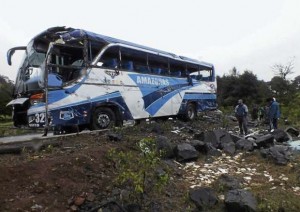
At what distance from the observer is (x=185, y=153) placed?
8570 millimetres

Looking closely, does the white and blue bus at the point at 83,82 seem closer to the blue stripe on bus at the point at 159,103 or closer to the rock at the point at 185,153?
the blue stripe on bus at the point at 159,103

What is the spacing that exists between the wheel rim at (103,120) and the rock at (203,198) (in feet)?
17.9

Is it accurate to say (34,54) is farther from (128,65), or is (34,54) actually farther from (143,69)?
(143,69)

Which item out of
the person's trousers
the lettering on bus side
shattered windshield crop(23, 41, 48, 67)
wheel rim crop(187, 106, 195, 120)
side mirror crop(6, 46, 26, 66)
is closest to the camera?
shattered windshield crop(23, 41, 48, 67)

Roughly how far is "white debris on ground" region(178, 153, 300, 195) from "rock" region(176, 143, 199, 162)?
15 cm

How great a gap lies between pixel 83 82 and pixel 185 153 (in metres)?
3.85

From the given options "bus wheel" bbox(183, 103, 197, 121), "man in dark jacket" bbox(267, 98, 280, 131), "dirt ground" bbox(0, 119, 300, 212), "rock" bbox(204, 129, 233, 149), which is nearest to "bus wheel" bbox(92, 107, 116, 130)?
"rock" bbox(204, 129, 233, 149)

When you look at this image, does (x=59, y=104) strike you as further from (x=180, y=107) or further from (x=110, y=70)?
(x=180, y=107)

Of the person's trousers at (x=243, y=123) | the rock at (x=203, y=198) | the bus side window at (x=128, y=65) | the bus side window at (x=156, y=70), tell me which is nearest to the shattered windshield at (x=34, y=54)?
the bus side window at (x=128, y=65)

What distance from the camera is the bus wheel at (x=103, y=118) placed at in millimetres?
10906

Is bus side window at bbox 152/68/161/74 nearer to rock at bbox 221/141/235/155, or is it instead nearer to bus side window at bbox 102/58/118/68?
bus side window at bbox 102/58/118/68

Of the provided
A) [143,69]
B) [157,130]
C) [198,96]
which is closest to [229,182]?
[157,130]

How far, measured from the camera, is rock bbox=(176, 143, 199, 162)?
8.50m

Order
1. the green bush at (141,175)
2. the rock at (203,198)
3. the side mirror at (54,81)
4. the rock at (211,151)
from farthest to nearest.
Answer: the side mirror at (54,81) → the rock at (211,151) → the rock at (203,198) → the green bush at (141,175)
